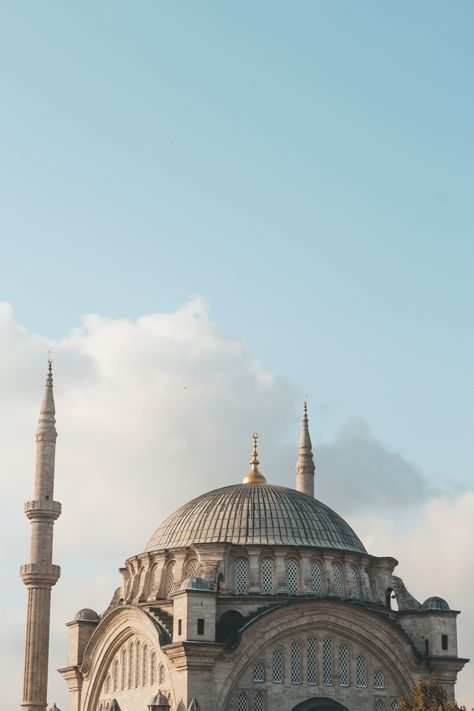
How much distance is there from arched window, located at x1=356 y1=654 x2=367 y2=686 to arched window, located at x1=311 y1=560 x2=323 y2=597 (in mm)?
2680

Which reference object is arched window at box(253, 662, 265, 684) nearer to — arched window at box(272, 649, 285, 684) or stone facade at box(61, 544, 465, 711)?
stone facade at box(61, 544, 465, 711)

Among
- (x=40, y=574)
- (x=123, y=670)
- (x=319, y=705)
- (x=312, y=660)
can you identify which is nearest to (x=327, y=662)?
(x=312, y=660)

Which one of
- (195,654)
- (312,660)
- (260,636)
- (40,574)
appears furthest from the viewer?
(40,574)

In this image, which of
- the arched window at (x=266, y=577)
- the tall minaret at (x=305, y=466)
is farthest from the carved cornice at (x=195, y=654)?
the tall minaret at (x=305, y=466)

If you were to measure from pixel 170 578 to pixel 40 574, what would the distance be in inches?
260

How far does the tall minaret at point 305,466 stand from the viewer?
58.8 metres

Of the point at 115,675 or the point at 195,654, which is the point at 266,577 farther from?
the point at 115,675

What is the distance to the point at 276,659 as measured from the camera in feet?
144

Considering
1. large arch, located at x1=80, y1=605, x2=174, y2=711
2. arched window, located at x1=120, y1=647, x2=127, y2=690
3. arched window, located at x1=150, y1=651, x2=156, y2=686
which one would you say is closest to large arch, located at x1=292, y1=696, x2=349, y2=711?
arched window, located at x1=150, y1=651, x2=156, y2=686

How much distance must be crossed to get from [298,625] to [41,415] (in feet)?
52.3

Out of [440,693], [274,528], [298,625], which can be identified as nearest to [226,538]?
[274,528]

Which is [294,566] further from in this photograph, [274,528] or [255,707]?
[255,707]

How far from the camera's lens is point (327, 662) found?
4491cm

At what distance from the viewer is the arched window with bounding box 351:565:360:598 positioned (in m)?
47.8
